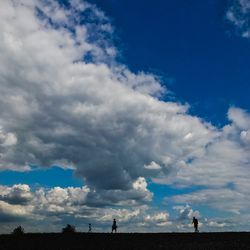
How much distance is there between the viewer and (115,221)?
190ft
